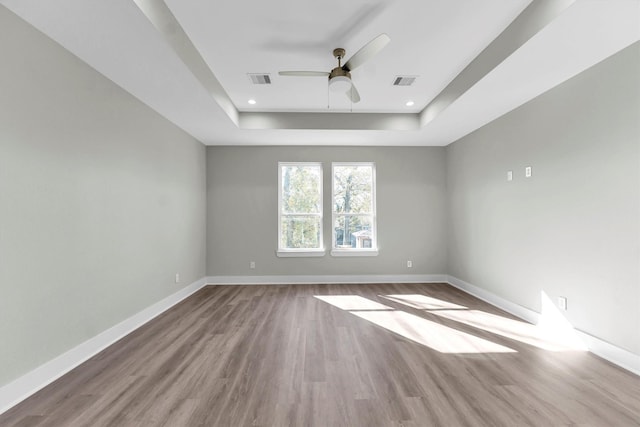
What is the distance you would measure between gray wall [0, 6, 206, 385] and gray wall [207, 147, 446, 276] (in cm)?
168

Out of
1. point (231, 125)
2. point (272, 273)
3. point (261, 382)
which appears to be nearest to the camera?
point (261, 382)

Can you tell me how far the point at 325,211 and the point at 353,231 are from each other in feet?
2.20

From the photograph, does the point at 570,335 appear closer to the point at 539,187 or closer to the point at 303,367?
the point at 539,187

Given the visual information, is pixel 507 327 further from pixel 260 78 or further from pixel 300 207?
pixel 260 78

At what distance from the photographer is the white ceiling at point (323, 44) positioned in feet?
6.71

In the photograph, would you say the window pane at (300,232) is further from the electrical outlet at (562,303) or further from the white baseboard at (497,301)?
the electrical outlet at (562,303)

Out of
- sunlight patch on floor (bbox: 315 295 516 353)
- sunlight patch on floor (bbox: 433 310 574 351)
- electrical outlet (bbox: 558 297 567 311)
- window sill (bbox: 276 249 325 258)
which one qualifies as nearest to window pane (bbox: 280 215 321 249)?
window sill (bbox: 276 249 325 258)

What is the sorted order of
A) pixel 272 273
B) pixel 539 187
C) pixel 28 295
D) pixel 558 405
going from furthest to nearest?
pixel 272 273
pixel 539 187
pixel 28 295
pixel 558 405

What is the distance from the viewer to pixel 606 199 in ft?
8.36

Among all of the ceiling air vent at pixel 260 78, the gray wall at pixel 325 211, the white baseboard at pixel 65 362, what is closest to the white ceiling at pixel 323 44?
the ceiling air vent at pixel 260 78

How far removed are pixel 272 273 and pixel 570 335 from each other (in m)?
4.26

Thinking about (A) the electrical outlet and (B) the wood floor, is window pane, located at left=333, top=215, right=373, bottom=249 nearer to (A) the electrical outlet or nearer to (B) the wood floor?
(B) the wood floor

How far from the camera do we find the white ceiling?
2.04 meters

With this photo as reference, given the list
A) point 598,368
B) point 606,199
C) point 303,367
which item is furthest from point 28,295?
point 606,199
